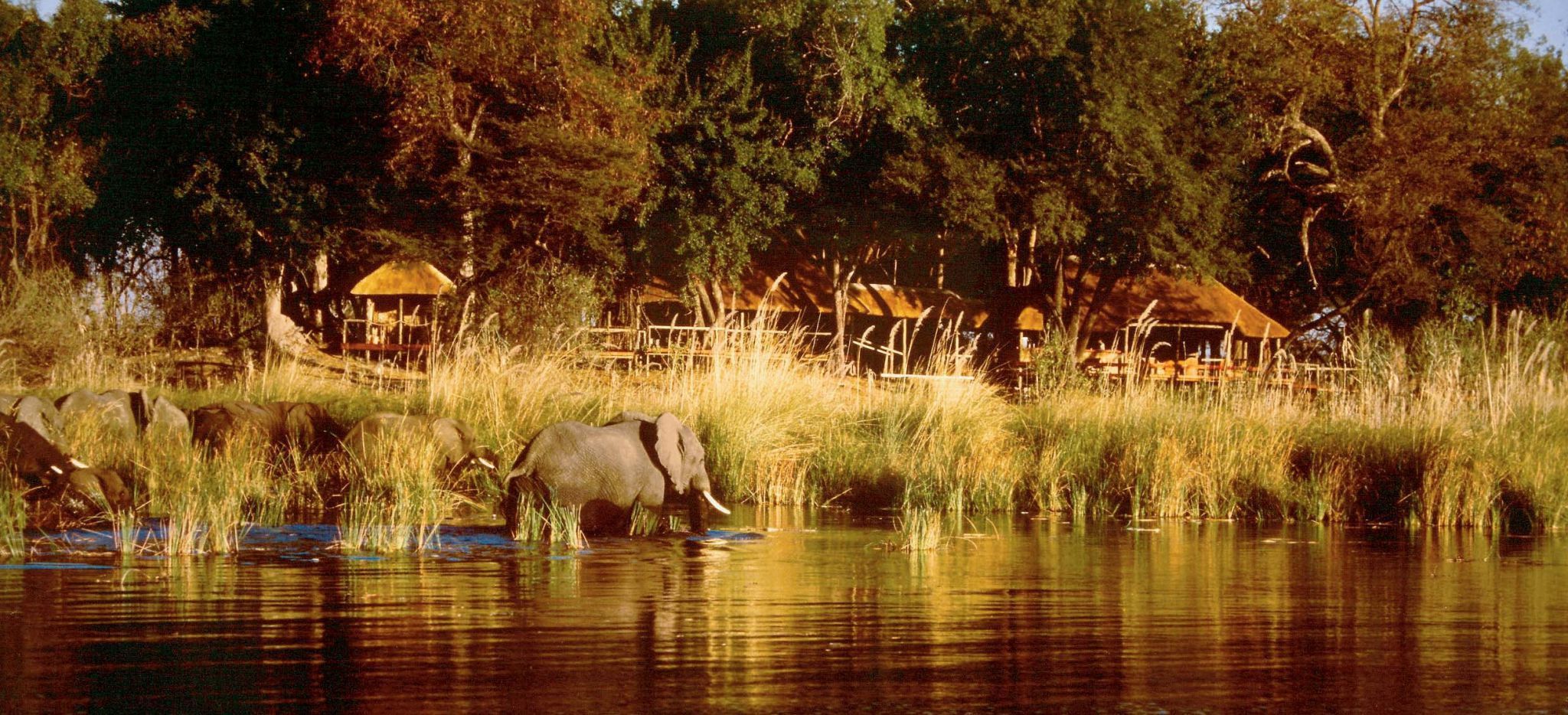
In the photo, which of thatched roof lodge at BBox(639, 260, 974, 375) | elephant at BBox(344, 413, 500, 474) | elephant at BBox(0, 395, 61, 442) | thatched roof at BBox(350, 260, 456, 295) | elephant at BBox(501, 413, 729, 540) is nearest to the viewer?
elephant at BBox(501, 413, 729, 540)

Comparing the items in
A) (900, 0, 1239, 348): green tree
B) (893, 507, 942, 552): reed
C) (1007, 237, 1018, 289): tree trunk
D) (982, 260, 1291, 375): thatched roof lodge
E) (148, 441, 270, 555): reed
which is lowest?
(893, 507, 942, 552): reed

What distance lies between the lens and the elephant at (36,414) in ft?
43.3

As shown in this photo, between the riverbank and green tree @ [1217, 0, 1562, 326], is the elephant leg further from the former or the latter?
green tree @ [1217, 0, 1562, 326]

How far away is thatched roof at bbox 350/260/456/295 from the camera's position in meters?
40.1

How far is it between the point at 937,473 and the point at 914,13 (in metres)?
27.3

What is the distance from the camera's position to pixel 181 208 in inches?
1165

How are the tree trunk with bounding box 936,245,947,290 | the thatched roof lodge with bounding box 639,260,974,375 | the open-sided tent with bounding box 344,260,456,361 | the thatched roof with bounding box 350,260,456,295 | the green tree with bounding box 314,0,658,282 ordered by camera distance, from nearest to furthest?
the green tree with bounding box 314,0,658,282 < the open-sided tent with bounding box 344,260,456,361 < the thatched roof with bounding box 350,260,456,295 < the thatched roof lodge with bounding box 639,260,974,375 < the tree trunk with bounding box 936,245,947,290

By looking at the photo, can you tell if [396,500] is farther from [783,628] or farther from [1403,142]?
[1403,142]

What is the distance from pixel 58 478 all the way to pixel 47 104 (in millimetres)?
34933

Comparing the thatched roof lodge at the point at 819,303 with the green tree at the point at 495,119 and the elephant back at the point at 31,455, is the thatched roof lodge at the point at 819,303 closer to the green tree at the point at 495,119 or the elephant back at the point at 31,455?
the green tree at the point at 495,119

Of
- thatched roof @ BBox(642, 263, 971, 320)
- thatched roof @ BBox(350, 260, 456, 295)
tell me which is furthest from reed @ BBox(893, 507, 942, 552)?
thatched roof @ BBox(642, 263, 971, 320)

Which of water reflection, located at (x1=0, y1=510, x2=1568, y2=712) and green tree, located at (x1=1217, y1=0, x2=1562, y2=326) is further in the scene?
green tree, located at (x1=1217, y1=0, x2=1562, y2=326)

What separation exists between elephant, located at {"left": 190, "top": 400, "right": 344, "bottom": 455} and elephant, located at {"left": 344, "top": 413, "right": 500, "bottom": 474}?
98 cm

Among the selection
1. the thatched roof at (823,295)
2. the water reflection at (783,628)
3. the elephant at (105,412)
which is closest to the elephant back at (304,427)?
the elephant at (105,412)
